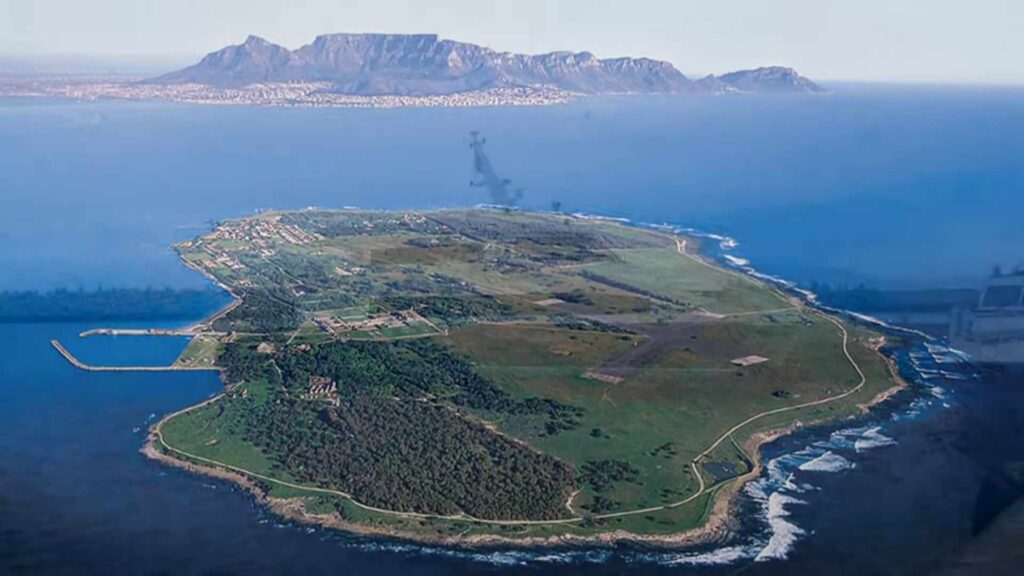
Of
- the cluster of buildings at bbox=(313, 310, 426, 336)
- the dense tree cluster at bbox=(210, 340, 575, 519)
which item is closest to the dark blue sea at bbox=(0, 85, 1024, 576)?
the dense tree cluster at bbox=(210, 340, 575, 519)

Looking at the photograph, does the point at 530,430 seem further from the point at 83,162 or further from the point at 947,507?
the point at 83,162

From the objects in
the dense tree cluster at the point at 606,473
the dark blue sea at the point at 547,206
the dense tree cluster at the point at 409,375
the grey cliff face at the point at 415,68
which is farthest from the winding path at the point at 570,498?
the grey cliff face at the point at 415,68

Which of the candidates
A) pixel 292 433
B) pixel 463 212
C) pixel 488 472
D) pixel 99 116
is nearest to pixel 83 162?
pixel 99 116

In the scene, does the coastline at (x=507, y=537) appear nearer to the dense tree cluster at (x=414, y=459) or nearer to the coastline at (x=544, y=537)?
the coastline at (x=544, y=537)

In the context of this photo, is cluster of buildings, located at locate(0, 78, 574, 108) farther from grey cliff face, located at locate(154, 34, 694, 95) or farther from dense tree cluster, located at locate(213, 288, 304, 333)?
dense tree cluster, located at locate(213, 288, 304, 333)

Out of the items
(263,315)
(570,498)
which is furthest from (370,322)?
(570,498)

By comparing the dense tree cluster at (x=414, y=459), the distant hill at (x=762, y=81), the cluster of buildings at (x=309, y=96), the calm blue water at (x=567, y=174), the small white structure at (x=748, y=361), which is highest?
the distant hill at (x=762, y=81)
